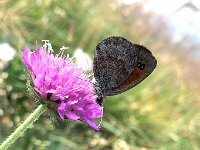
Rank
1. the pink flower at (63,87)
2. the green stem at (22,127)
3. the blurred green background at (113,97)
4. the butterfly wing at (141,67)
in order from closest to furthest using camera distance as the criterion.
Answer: the green stem at (22,127) < the pink flower at (63,87) < the butterfly wing at (141,67) < the blurred green background at (113,97)

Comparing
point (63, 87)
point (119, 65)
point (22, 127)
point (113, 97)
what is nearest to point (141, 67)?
point (119, 65)

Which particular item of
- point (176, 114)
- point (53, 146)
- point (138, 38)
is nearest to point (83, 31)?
point (138, 38)

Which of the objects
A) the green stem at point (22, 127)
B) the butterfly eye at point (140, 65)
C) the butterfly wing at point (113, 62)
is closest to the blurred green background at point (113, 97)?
the butterfly wing at point (113, 62)

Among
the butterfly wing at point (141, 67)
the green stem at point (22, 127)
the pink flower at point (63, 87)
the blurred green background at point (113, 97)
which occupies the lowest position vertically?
the green stem at point (22, 127)

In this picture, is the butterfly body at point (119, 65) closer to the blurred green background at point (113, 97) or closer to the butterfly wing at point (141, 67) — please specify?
the butterfly wing at point (141, 67)

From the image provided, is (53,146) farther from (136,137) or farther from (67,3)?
(67,3)
